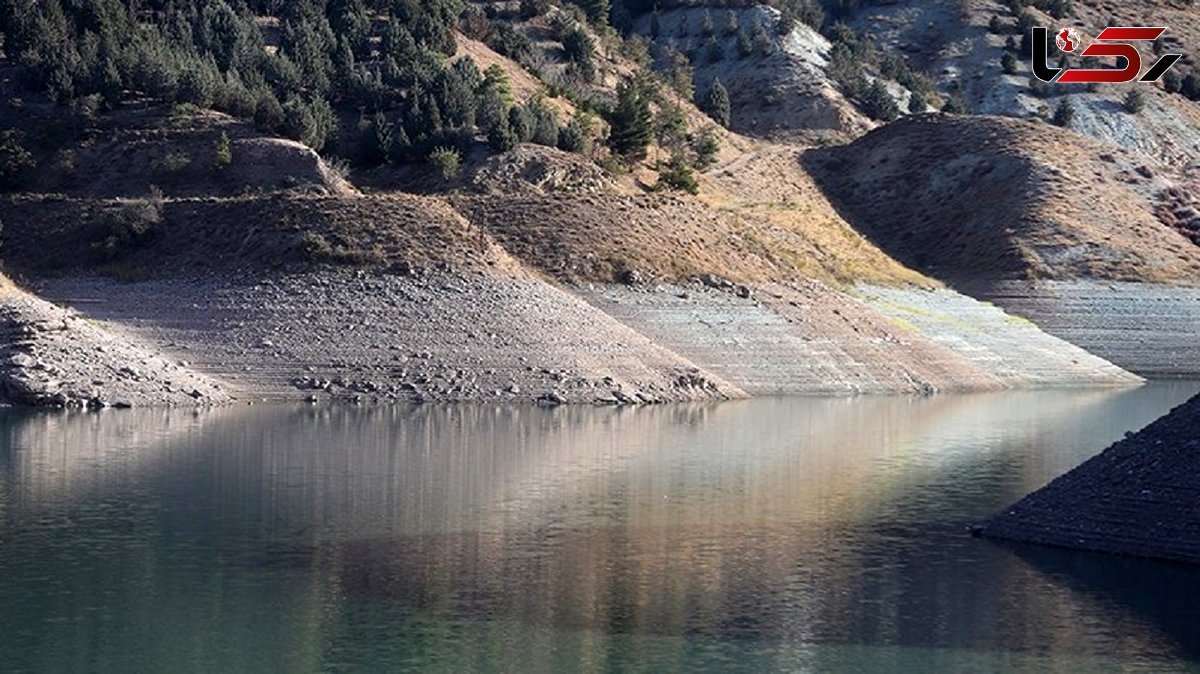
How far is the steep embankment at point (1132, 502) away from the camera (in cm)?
3331

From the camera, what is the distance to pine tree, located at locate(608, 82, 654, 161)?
89.3 meters

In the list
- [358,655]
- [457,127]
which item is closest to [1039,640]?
[358,655]

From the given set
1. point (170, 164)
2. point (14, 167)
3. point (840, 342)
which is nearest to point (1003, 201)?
point (840, 342)

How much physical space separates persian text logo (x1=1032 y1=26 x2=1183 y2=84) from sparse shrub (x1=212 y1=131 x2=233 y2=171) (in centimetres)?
5547

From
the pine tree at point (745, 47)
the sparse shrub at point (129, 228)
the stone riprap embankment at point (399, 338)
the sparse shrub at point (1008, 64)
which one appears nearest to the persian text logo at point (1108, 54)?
the sparse shrub at point (1008, 64)

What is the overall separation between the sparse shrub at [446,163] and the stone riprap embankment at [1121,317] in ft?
89.8

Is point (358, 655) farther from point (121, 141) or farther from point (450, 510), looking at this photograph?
point (121, 141)

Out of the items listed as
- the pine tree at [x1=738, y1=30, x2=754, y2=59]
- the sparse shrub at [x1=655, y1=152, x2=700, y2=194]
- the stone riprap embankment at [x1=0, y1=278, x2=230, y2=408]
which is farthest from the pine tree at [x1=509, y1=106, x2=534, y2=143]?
the pine tree at [x1=738, y1=30, x2=754, y2=59]

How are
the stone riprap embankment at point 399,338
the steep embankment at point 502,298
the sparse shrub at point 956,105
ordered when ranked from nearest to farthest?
the stone riprap embankment at point 399,338
the steep embankment at point 502,298
the sparse shrub at point 956,105

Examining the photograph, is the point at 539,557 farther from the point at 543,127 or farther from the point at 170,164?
the point at 543,127

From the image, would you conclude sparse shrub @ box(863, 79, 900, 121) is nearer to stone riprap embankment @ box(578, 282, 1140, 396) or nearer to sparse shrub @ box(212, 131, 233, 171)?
stone riprap embankment @ box(578, 282, 1140, 396)

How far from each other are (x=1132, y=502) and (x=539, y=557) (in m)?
10.7

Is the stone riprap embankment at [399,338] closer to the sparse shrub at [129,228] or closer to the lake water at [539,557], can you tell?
the sparse shrub at [129,228]

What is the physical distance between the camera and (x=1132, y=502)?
3428 centimetres
